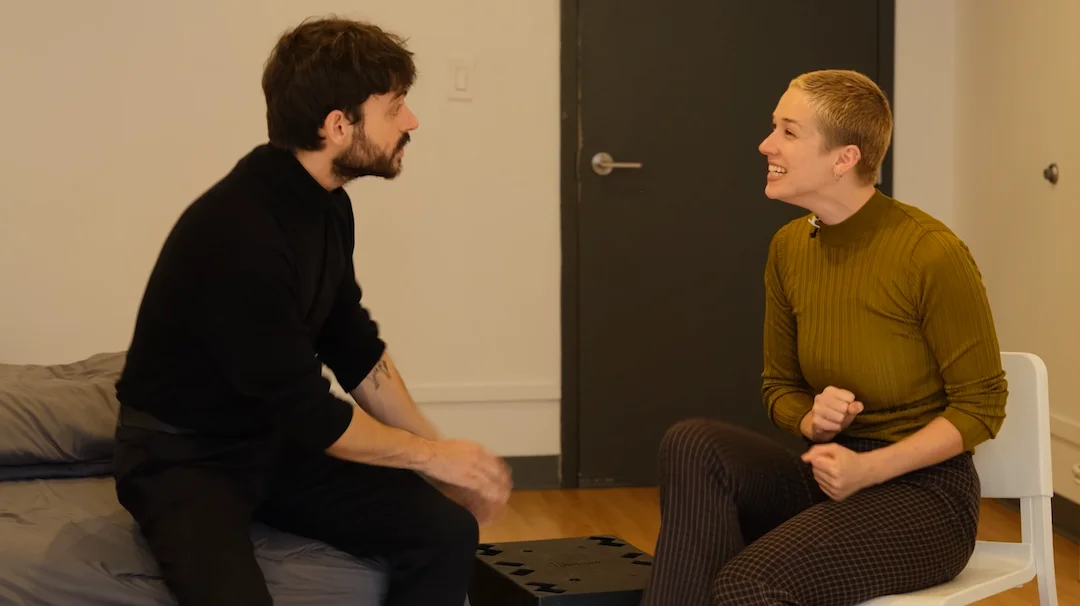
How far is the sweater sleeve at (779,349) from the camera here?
2.17 meters

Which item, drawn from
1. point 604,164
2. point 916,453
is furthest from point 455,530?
point 604,164

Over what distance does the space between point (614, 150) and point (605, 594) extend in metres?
2.21

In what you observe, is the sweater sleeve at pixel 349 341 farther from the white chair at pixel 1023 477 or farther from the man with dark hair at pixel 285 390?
the white chair at pixel 1023 477

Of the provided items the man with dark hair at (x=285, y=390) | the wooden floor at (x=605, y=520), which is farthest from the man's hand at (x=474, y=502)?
the wooden floor at (x=605, y=520)

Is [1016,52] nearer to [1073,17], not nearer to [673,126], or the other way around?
[1073,17]

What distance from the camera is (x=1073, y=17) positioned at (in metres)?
3.46

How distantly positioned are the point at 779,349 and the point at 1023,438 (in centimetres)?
43

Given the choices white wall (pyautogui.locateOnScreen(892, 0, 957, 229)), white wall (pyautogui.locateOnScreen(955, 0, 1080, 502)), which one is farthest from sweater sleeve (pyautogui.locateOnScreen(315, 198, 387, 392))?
white wall (pyautogui.locateOnScreen(892, 0, 957, 229))

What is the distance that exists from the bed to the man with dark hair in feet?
0.16

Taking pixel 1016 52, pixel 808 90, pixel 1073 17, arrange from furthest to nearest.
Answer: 1. pixel 1016 52
2. pixel 1073 17
3. pixel 808 90

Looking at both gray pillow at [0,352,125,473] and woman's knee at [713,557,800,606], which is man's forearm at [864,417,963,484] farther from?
gray pillow at [0,352,125,473]

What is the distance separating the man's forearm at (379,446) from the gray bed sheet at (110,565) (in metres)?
0.17

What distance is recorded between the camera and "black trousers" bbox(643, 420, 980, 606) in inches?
70.5

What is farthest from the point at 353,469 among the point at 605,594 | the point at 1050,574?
the point at 1050,574
